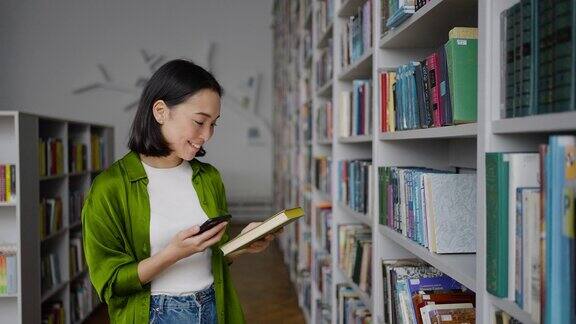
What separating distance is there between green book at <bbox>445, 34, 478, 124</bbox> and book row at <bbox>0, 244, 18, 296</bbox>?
249 centimetres

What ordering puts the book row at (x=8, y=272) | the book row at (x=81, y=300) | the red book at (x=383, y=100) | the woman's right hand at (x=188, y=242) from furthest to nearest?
the book row at (x=81, y=300), the book row at (x=8, y=272), the red book at (x=383, y=100), the woman's right hand at (x=188, y=242)

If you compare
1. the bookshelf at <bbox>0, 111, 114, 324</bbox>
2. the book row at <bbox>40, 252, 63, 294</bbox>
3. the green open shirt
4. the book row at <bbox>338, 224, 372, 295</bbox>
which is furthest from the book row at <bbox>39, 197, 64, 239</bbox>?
the green open shirt

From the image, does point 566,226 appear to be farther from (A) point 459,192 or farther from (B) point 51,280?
(B) point 51,280

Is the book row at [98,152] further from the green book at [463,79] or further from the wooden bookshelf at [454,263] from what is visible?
the green book at [463,79]

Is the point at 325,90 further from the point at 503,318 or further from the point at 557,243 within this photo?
the point at 557,243

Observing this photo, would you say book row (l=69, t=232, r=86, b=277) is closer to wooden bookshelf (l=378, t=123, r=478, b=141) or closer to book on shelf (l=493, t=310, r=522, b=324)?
wooden bookshelf (l=378, t=123, r=478, b=141)

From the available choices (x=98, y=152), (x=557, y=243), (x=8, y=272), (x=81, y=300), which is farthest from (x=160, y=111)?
(x=98, y=152)

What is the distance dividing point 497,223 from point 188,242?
74 cm

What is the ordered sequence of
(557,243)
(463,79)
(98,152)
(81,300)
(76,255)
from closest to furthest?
(557,243) < (463,79) < (81,300) < (76,255) < (98,152)

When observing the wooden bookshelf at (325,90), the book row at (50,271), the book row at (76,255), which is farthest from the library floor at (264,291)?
the wooden bookshelf at (325,90)

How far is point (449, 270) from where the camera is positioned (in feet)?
4.24

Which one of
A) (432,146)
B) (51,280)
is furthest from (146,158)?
(51,280)

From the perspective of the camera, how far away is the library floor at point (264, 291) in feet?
12.7

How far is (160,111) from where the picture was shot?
1.50 metres
